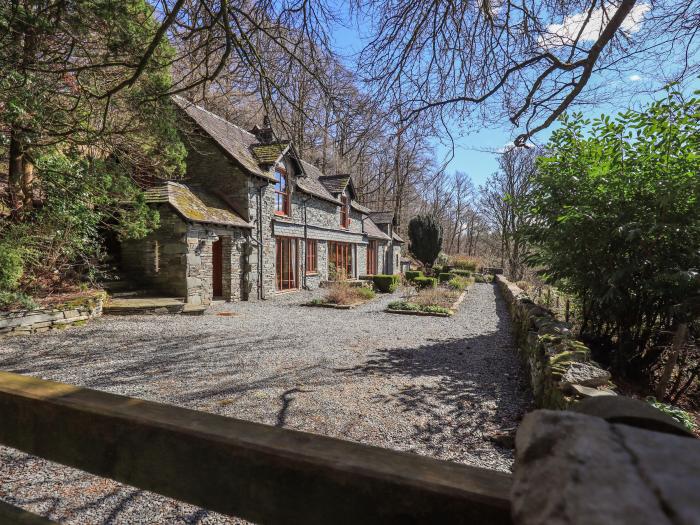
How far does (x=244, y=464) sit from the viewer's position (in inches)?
34.9

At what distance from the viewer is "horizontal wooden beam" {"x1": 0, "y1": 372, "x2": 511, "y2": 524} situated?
75 centimetres

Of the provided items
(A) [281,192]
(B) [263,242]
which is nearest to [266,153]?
(A) [281,192]

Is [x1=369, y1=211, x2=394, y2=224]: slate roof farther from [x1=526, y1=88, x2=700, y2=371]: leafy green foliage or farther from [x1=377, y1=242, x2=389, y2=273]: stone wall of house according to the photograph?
[x1=526, y1=88, x2=700, y2=371]: leafy green foliage

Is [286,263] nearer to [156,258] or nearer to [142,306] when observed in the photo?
[156,258]

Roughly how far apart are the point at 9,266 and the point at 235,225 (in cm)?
638

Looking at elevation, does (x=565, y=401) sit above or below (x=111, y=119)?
below

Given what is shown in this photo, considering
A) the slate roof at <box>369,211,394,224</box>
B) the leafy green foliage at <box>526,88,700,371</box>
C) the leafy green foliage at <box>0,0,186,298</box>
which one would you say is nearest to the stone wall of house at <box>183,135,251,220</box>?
the leafy green foliage at <box>0,0,186,298</box>

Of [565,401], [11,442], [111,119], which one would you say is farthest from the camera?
[111,119]

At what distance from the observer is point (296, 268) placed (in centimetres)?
1736

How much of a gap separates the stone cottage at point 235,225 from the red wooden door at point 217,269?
0.03 meters

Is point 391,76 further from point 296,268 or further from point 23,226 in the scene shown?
point 296,268

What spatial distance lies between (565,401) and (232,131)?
16.5 meters

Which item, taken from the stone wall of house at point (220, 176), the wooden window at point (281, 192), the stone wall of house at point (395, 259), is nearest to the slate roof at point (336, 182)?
the wooden window at point (281, 192)

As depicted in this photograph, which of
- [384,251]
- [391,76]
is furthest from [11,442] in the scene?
[384,251]
